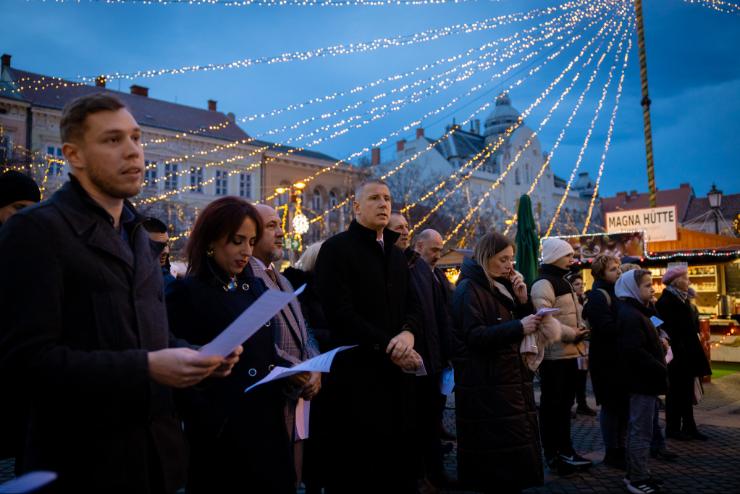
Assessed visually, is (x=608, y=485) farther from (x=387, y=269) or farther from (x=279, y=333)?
(x=279, y=333)

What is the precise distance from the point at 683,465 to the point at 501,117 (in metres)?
57.7

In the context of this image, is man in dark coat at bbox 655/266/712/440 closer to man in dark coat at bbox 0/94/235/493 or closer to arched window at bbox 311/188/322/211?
man in dark coat at bbox 0/94/235/493

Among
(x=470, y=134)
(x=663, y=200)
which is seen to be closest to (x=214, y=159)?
(x=470, y=134)

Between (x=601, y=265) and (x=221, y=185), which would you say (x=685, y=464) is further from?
(x=221, y=185)

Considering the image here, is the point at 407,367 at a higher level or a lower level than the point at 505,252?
lower

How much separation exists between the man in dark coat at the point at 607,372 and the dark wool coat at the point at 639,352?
277 millimetres

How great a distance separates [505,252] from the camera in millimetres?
4375

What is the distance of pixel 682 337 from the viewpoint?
263 inches

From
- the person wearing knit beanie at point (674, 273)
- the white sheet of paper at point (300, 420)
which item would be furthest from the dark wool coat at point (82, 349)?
the person wearing knit beanie at point (674, 273)

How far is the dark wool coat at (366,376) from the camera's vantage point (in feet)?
10.7

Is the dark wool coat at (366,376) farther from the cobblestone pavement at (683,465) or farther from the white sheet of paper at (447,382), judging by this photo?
the white sheet of paper at (447,382)

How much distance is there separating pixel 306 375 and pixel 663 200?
65494 mm

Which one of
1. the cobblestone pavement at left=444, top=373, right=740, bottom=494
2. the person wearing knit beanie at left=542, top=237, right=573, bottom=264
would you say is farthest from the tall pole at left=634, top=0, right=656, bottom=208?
the person wearing knit beanie at left=542, top=237, right=573, bottom=264

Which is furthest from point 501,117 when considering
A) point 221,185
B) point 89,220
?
point 89,220
